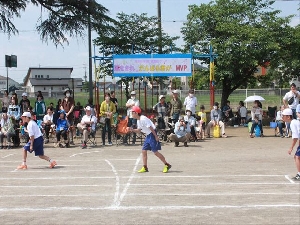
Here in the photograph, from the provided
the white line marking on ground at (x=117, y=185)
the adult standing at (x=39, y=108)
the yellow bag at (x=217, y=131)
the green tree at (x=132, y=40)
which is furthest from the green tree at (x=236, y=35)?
the white line marking on ground at (x=117, y=185)

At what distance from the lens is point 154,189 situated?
10.6 m

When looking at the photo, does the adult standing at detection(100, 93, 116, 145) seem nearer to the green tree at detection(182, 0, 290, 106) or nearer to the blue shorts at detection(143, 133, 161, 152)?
the blue shorts at detection(143, 133, 161, 152)

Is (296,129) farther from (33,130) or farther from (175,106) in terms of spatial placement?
(175,106)

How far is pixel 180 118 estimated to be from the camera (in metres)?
19.3

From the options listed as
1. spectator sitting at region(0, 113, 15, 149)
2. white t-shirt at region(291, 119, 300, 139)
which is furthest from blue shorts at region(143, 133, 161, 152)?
spectator sitting at region(0, 113, 15, 149)

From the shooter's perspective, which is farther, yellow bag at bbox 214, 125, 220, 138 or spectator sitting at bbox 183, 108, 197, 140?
yellow bag at bbox 214, 125, 220, 138

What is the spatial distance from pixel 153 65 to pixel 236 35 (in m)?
8.02

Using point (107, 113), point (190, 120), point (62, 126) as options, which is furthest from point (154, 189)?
point (190, 120)

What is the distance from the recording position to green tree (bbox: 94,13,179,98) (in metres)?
29.0

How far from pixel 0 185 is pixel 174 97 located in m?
10.4

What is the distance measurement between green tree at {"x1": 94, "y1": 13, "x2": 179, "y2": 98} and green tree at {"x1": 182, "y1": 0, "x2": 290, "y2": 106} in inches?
73.1

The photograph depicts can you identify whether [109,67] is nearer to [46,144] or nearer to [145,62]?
[145,62]

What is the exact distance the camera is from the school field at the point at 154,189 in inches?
324

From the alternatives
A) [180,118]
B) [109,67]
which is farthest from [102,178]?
[109,67]
